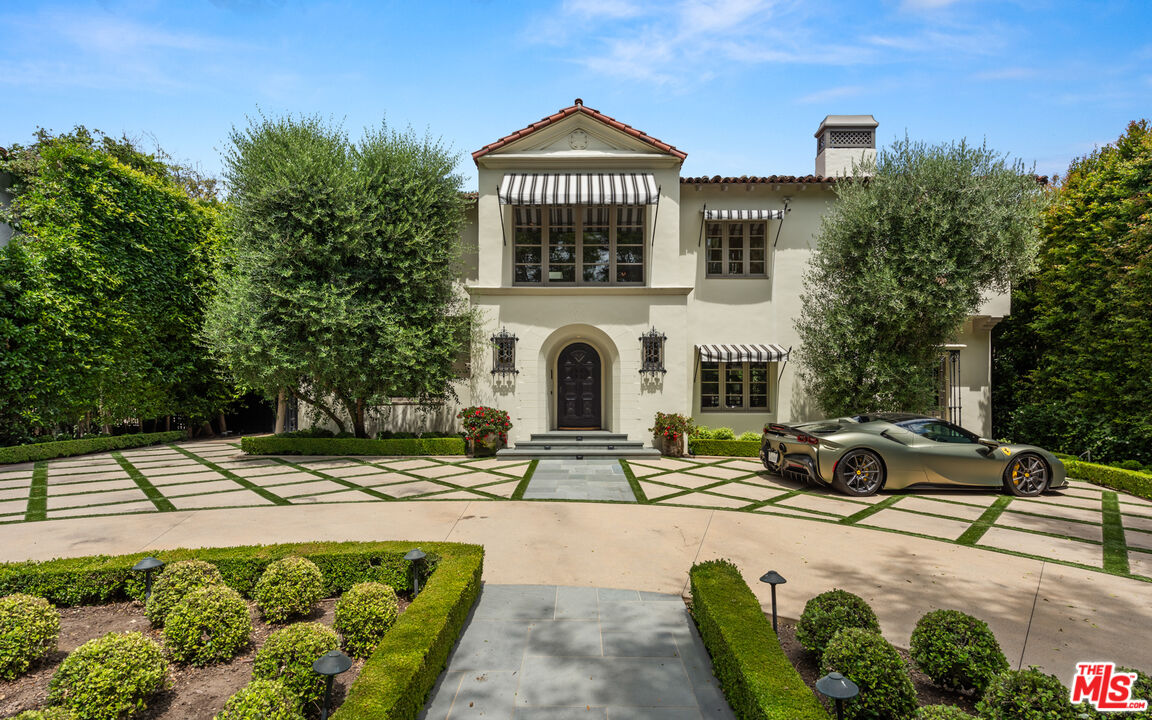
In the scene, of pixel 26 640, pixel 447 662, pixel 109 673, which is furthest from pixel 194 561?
pixel 447 662

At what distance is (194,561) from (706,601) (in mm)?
4604

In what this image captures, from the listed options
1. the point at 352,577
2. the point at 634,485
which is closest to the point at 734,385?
the point at 634,485

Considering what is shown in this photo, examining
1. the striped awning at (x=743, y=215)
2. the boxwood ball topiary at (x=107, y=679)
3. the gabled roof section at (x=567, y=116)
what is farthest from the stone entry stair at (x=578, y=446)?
the boxwood ball topiary at (x=107, y=679)

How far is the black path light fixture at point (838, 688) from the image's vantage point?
8.55 feet

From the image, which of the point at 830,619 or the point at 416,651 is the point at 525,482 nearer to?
the point at 416,651

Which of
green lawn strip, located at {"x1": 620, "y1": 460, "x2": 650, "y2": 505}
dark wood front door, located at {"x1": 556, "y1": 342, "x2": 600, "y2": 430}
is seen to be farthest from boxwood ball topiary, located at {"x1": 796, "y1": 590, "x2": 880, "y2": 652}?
dark wood front door, located at {"x1": 556, "y1": 342, "x2": 600, "y2": 430}

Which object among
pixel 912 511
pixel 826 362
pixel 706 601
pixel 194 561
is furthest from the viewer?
pixel 826 362

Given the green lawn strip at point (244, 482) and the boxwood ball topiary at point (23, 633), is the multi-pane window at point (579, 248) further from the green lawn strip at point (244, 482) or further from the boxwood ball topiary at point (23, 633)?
the boxwood ball topiary at point (23, 633)

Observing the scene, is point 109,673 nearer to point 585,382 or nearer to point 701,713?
point 701,713

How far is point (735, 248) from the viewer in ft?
51.9

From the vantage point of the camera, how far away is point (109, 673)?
318 centimetres

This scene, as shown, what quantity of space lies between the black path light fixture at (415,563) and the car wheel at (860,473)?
7.83 meters

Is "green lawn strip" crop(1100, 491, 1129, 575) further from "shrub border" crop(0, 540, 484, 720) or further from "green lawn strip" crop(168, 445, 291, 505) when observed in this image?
"green lawn strip" crop(168, 445, 291, 505)

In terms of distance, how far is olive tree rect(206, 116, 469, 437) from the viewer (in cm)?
1285
